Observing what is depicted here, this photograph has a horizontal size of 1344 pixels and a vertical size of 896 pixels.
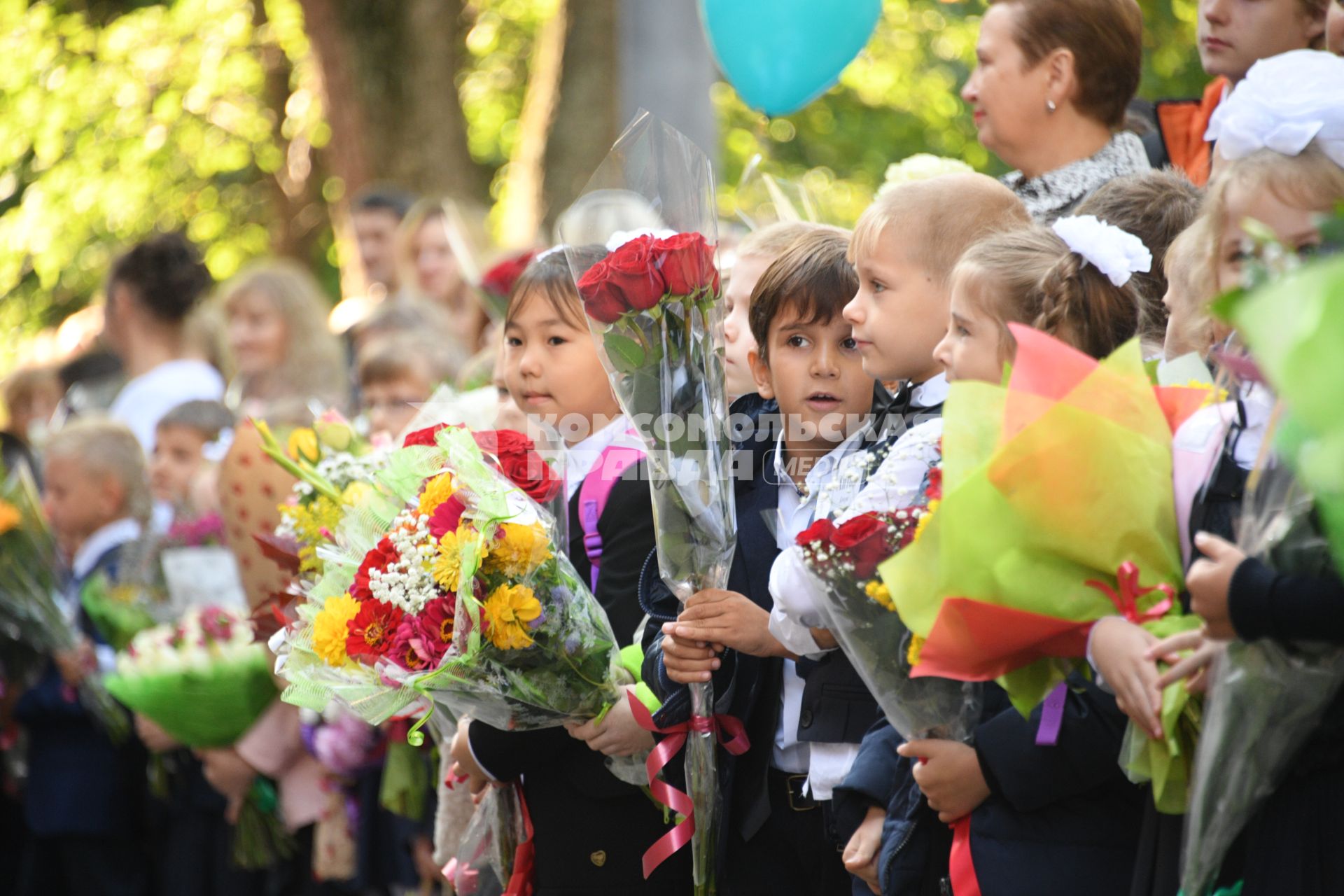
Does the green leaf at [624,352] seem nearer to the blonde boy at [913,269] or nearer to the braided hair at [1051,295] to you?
the blonde boy at [913,269]

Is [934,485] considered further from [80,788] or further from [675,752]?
[80,788]

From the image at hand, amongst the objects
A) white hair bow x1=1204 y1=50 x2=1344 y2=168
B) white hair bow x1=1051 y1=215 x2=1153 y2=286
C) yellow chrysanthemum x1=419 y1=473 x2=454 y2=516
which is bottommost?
yellow chrysanthemum x1=419 y1=473 x2=454 y2=516

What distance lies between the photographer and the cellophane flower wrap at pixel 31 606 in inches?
233

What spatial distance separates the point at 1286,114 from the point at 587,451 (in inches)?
70.1

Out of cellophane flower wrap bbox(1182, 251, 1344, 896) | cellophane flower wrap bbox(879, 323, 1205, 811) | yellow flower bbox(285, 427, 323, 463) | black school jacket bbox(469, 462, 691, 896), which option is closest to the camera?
cellophane flower wrap bbox(1182, 251, 1344, 896)

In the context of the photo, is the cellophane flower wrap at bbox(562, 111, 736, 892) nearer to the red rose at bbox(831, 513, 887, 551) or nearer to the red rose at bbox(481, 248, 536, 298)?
the red rose at bbox(831, 513, 887, 551)

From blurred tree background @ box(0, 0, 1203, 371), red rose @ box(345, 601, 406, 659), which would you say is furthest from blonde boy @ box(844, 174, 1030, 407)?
blurred tree background @ box(0, 0, 1203, 371)

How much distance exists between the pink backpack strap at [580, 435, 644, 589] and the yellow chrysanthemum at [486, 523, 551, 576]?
→ 1.64 feet

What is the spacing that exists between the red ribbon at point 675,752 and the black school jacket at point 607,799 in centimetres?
29

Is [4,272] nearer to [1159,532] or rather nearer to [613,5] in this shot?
[613,5]

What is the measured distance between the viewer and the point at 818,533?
2.67 metres

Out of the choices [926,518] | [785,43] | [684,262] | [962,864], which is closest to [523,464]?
[684,262]

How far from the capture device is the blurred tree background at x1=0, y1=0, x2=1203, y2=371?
11.0m

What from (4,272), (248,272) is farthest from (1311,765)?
(4,272)
